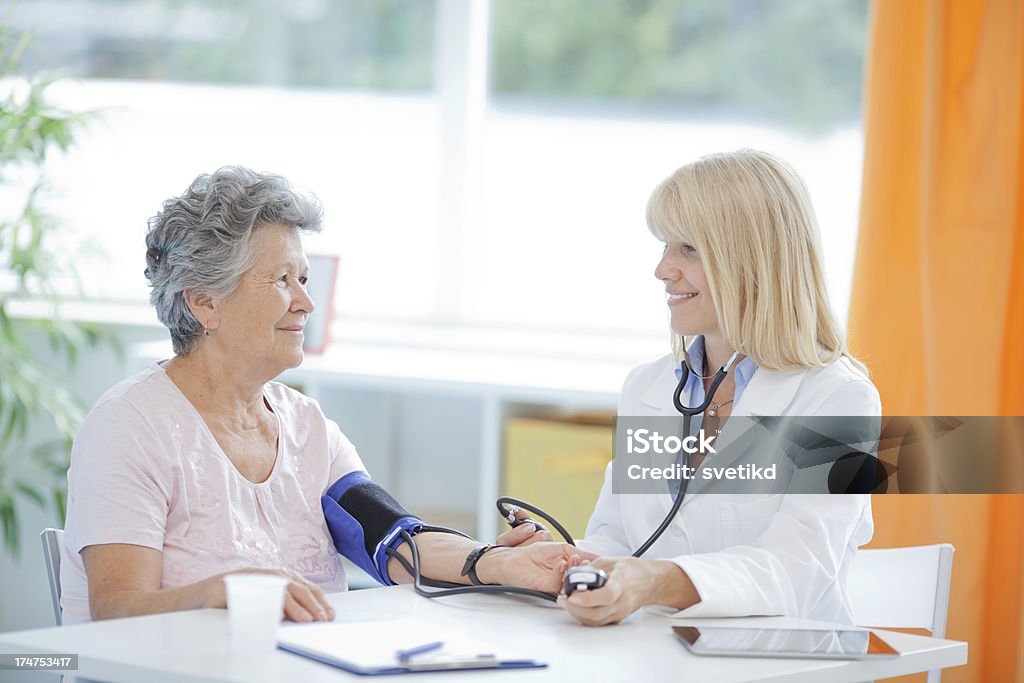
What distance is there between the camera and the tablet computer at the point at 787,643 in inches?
53.5

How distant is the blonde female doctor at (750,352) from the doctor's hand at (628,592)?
0.43 ft

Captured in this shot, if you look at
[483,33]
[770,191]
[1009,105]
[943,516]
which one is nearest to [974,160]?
[1009,105]

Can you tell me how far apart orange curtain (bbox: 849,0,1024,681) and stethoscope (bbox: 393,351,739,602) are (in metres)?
0.80

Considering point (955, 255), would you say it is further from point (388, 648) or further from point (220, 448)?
point (388, 648)

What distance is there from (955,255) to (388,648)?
68.6 inches

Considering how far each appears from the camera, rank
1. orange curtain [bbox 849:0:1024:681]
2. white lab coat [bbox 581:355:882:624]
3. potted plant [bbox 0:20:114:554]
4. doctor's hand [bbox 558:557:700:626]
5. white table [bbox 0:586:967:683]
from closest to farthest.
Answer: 1. white table [bbox 0:586:967:683]
2. doctor's hand [bbox 558:557:700:626]
3. white lab coat [bbox 581:355:882:624]
4. orange curtain [bbox 849:0:1024:681]
5. potted plant [bbox 0:20:114:554]

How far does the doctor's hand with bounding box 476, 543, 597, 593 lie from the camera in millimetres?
1641

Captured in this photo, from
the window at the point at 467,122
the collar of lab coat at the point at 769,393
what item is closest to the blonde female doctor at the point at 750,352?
the collar of lab coat at the point at 769,393

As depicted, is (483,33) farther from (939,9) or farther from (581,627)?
(581,627)

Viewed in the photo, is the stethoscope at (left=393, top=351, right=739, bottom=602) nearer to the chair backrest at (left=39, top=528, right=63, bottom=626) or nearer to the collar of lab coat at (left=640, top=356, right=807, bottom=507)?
the collar of lab coat at (left=640, top=356, right=807, bottom=507)

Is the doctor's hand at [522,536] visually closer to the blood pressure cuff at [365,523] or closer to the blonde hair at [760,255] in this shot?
the blood pressure cuff at [365,523]

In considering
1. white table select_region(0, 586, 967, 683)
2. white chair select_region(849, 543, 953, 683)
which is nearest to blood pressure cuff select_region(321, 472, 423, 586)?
white table select_region(0, 586, 967, 683)
